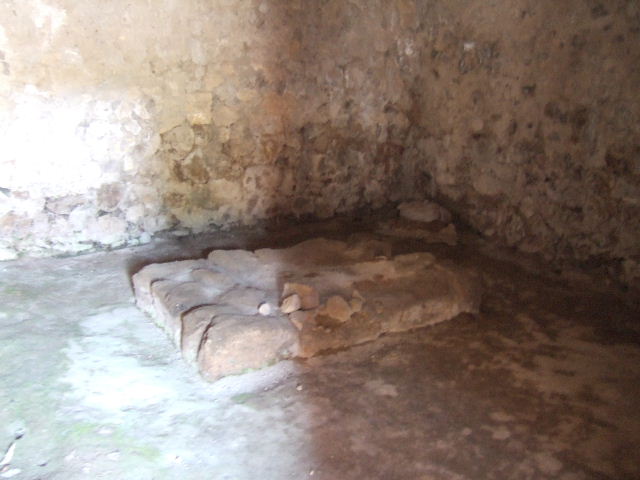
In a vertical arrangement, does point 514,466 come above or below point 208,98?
below

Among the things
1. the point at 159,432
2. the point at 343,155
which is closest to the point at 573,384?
the point at 159,432

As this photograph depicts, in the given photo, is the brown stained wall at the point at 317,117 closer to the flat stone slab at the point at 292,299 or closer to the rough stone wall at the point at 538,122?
the rough stone wall at the point at 538,122

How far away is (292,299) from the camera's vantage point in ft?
6.68

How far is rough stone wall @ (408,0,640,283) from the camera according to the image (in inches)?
90.8

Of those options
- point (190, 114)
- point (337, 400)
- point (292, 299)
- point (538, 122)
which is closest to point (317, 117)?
point (190, 114)

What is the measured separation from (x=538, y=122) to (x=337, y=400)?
5.43 ft

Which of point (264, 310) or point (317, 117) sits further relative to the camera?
point (317, 117)

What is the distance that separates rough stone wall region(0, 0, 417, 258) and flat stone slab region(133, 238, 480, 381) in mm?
669

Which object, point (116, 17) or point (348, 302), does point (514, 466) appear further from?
point (116, 17)

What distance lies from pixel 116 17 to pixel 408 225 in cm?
175

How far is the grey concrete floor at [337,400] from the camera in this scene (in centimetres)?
149

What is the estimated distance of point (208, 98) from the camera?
290 cm

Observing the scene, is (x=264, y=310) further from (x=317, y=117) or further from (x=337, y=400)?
(x=317, y=117)

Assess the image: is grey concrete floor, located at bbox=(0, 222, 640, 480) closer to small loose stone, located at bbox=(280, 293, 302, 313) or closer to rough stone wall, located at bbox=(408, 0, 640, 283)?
small loose stone, located at bbox=(280, 293, 302, 313)
